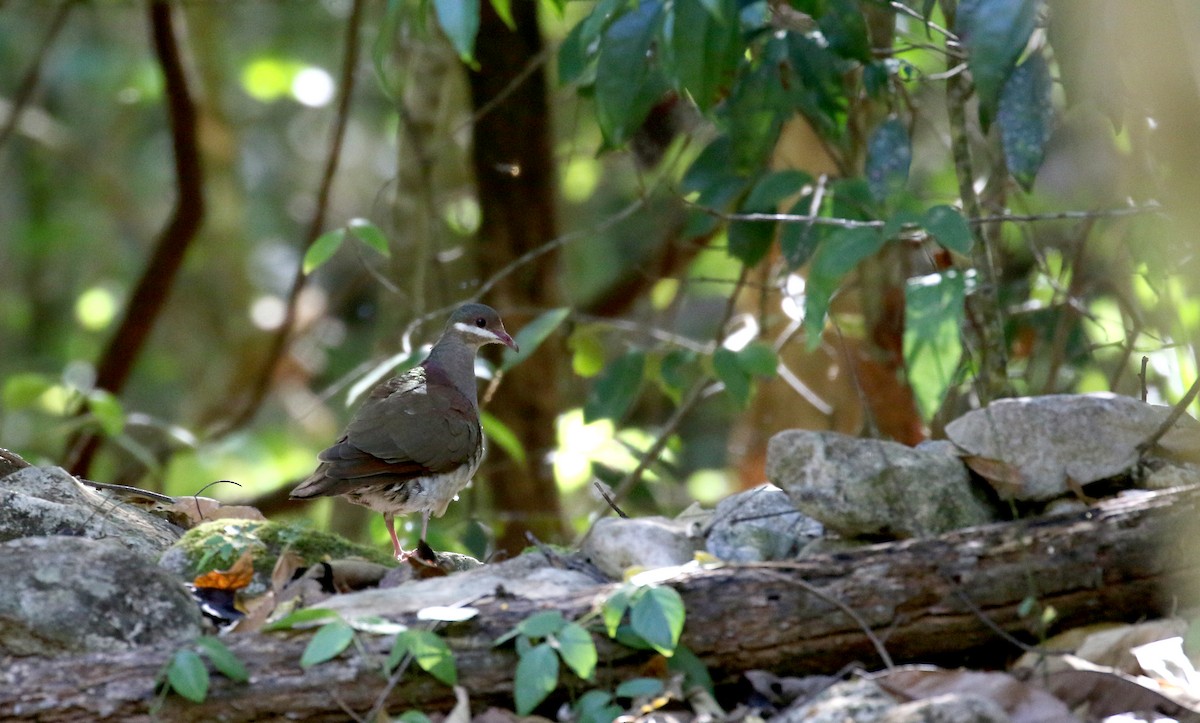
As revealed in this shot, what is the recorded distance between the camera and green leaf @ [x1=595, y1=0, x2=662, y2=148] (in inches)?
161

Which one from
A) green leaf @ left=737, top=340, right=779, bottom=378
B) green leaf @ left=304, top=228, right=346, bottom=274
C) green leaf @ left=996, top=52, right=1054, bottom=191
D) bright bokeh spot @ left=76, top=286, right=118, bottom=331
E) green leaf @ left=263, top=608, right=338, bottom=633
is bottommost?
bright bokeh spot @ left=76, top=286, right=118, bottom=331

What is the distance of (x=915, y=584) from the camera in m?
3.35

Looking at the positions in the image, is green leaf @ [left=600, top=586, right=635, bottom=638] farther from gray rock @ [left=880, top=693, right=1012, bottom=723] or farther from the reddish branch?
the reddish branch

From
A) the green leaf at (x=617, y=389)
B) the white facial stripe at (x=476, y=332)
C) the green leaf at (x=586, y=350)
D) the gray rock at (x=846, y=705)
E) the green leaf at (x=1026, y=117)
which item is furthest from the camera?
the green leaf at (x=586, y=350)

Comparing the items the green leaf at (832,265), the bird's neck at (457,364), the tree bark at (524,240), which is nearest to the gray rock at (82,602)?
the green leaf at (832,265)

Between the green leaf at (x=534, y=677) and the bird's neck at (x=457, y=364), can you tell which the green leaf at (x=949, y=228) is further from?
the bird's neck at (x=457, y=364)

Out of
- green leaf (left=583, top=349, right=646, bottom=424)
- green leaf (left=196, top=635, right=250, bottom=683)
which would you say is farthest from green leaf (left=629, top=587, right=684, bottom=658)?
green leaf (left=583, top=349, right=646, bottom=424)

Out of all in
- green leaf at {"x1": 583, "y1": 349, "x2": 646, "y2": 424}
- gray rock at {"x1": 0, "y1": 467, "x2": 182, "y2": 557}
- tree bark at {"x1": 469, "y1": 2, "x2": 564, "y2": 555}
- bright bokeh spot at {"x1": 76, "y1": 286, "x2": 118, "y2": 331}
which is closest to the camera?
gray rock at {"x1": 0, "y1": 467, "x2": 182, "y2": 557}

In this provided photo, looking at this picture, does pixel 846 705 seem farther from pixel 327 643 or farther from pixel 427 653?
pixel 327 643

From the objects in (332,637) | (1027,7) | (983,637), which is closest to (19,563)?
(332,637)

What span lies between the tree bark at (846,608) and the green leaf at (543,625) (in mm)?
156

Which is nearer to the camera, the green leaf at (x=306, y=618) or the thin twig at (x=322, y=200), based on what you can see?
the green leaf at (x=306, y=618)

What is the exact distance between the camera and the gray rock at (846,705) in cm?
294

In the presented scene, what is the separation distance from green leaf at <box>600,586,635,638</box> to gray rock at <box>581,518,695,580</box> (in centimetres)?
69
